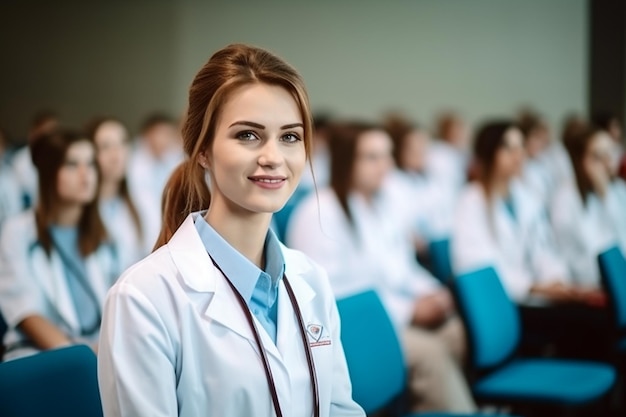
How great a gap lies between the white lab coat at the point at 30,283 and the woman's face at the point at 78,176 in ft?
0.52

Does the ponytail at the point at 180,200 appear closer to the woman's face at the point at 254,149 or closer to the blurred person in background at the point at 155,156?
the woman's face at the point at 254,149

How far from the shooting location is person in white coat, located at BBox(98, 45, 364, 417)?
1327 millimetres

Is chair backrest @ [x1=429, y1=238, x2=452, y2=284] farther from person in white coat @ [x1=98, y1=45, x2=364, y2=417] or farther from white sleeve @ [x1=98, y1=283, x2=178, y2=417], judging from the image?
white sleeve @ [x1=98, y1=283, x2=178, y2=417]

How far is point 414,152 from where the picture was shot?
22.4ft

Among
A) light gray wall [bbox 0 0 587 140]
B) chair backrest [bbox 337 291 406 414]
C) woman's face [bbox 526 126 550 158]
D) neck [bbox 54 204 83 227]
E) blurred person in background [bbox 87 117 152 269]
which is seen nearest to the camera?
chair backrest [bbox 337 291 406 414]

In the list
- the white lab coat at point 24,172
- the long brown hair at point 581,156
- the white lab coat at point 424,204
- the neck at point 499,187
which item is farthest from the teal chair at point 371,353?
the white lab coat at point 24,172

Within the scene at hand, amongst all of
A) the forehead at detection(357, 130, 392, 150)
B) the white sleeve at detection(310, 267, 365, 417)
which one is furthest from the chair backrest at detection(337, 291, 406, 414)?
the forehead at detection(357, 130, 392, 150)

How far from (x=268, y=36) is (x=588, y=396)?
739 centimetres

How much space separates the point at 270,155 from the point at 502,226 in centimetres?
299

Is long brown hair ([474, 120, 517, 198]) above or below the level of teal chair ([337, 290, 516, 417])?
above

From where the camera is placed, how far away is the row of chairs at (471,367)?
5.40ft

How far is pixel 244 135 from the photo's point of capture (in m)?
1.42

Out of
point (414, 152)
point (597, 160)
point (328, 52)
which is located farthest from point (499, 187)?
point (328, 52)

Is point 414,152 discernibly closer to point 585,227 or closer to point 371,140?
point 585,227
